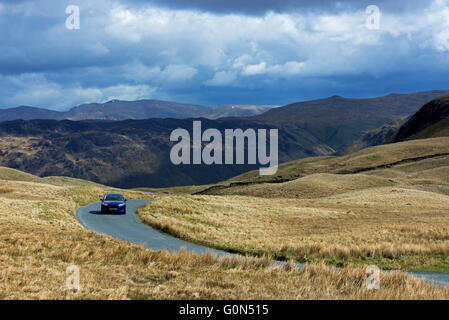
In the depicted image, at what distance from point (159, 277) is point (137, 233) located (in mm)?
14631

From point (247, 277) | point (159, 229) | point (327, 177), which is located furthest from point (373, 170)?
point (247, 277)

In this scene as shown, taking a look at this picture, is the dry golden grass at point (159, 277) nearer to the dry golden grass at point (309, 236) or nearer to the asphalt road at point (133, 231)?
the asphalt road at point (133, 231)

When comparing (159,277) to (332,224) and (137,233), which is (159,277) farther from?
(332,224)

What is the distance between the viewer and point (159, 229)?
31.9m

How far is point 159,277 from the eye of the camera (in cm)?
1501

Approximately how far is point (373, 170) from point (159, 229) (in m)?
109

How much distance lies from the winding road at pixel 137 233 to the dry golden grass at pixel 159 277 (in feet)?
9.03

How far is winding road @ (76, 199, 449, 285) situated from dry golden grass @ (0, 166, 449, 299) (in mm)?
2753

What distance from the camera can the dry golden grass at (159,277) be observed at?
12.6 metres

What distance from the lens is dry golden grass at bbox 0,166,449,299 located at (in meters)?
12.6
